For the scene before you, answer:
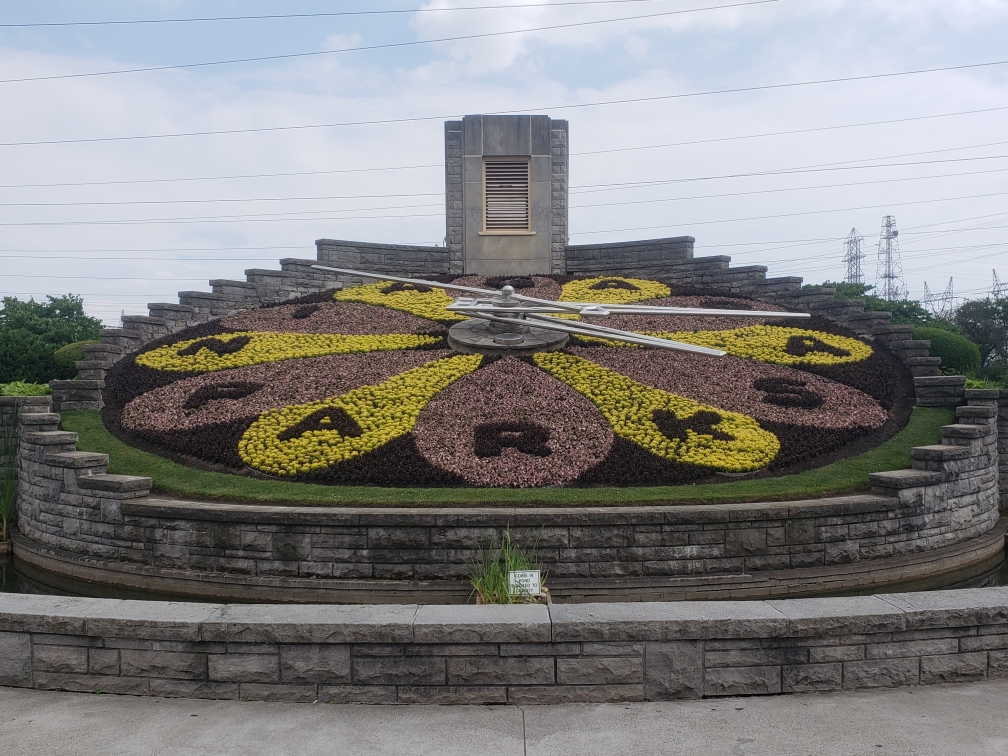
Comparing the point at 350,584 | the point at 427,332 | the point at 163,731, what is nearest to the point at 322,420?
the point at 350,584

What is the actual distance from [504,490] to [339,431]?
107 inches

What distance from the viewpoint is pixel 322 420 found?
10617 millimetres

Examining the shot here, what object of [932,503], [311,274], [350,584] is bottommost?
[350,584]

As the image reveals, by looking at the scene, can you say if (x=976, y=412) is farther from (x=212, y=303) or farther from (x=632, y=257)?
(x=212, y=303)

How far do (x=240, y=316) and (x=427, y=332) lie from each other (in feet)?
15.0

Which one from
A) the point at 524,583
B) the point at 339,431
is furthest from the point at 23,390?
the point at 524,583

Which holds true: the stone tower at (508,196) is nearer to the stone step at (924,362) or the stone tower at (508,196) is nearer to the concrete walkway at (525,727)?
the stone step at (924,362)

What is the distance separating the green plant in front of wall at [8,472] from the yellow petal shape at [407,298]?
714cm

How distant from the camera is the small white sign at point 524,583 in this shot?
587cm

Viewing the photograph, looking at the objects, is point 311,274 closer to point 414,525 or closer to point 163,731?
point 414,525

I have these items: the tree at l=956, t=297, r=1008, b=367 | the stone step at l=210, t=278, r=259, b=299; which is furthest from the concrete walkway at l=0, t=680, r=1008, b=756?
the tree at l=956, t=297, r=1008, b=367

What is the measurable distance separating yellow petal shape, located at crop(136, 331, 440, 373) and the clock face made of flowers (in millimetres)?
46

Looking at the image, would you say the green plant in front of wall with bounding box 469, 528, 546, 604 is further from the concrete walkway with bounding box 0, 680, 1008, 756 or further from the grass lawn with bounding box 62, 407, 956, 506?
the concrete walkway with bounding box 0, 680, 1008, 756

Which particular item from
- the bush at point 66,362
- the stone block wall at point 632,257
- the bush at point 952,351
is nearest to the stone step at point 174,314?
the bush at point 66,362
